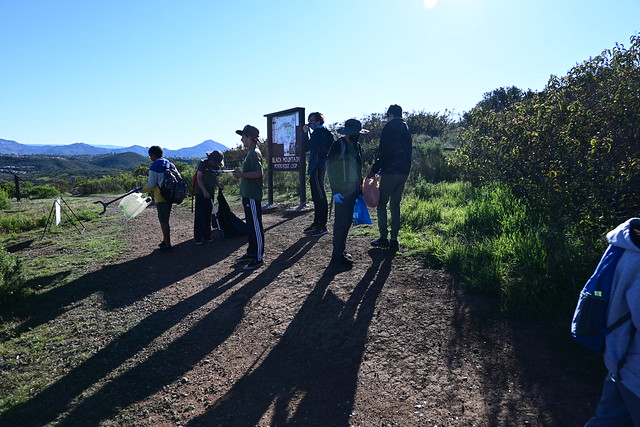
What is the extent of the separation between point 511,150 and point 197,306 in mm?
4298

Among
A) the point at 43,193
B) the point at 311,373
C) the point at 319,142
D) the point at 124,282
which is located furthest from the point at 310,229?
the point at 43,193

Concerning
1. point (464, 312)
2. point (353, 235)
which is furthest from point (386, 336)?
point (353, 235)

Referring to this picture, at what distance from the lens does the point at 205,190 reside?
21.4ft

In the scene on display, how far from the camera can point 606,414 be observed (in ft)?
5.82

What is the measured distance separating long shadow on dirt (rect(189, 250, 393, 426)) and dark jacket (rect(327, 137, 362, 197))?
4.45 ft

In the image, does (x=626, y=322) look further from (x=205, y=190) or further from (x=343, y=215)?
(x=205, y=190)

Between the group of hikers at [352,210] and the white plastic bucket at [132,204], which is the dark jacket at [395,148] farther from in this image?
the white plastic bucket at [132,204]

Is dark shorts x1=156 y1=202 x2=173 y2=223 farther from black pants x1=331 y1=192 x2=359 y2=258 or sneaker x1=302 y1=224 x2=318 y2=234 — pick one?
black pants x1=331 y1=192 x2=359 y2=258

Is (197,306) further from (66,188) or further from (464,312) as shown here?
(66,188)

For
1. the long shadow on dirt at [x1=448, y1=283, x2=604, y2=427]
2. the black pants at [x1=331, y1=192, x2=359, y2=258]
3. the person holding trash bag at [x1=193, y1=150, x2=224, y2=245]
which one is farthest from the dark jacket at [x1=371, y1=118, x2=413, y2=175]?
the person holding trash bag at [x1=193, y1=150, x2=224, y2=245]

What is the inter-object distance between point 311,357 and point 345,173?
2404 mm

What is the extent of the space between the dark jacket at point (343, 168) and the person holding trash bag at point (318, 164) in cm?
139

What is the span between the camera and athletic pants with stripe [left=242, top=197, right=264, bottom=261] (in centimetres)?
524

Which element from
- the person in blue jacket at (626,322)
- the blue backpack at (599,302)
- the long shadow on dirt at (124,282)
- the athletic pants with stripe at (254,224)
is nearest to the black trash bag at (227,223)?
the long shadow on dirt at (124,282)
